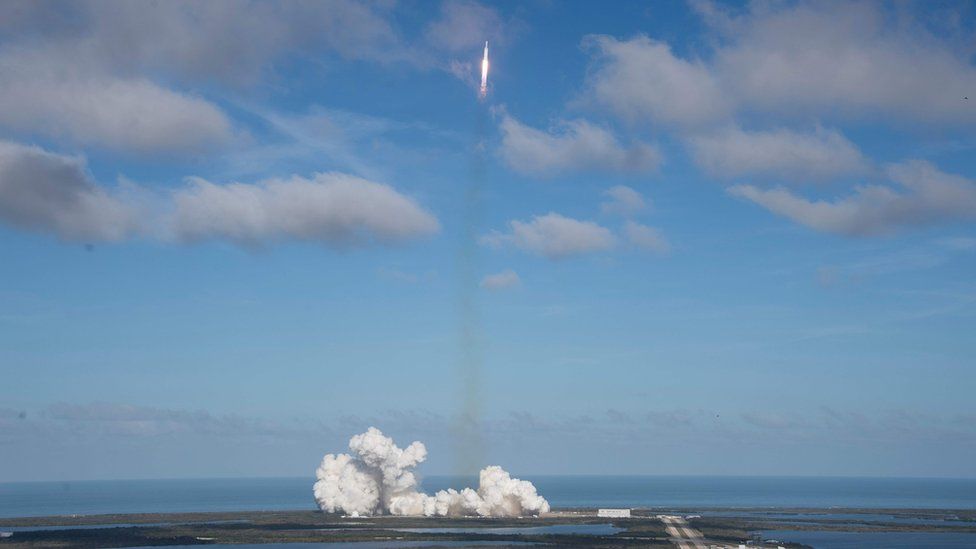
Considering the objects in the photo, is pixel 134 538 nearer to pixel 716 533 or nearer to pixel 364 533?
pixel 364 533

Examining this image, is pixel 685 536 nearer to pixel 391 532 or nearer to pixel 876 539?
pixel 876 539

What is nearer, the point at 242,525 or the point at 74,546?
the point at 74,546

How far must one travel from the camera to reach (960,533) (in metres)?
187

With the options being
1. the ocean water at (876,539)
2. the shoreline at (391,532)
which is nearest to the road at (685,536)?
the shoreline at (391,532)

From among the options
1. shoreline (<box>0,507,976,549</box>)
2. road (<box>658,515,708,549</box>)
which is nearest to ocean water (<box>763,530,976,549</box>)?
shoreline (<box>0,507,976,549</box>)

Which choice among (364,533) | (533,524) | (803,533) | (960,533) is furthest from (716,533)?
(364,533)

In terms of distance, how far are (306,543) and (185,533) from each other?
2888 centimetres

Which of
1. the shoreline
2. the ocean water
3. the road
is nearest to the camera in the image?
the road

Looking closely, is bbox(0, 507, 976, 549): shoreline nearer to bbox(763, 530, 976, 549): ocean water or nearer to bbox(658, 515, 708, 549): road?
bbox(658, 515, 708, 549): road

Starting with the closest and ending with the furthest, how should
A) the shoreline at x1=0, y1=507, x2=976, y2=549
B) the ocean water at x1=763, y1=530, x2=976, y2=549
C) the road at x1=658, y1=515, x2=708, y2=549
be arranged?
the road at x1=658, y1=515, x2=708, y2=549 < the shoreline at x1=0, y1=507, x2=976, y2=549 < the ocean water at x1=763, y1=530, x2=976, y2=549

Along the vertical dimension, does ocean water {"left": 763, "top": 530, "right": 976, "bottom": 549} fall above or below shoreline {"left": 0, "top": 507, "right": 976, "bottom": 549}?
below

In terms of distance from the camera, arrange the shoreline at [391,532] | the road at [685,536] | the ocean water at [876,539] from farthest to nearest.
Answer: the ocean water at [876,539], the shoreline at [391,532], the road at [685,536]

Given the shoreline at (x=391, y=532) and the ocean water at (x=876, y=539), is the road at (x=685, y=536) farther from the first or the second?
the ocean water at (x=876, y=539)

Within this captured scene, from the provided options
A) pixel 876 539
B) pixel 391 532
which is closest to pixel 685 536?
pixel 876 539
